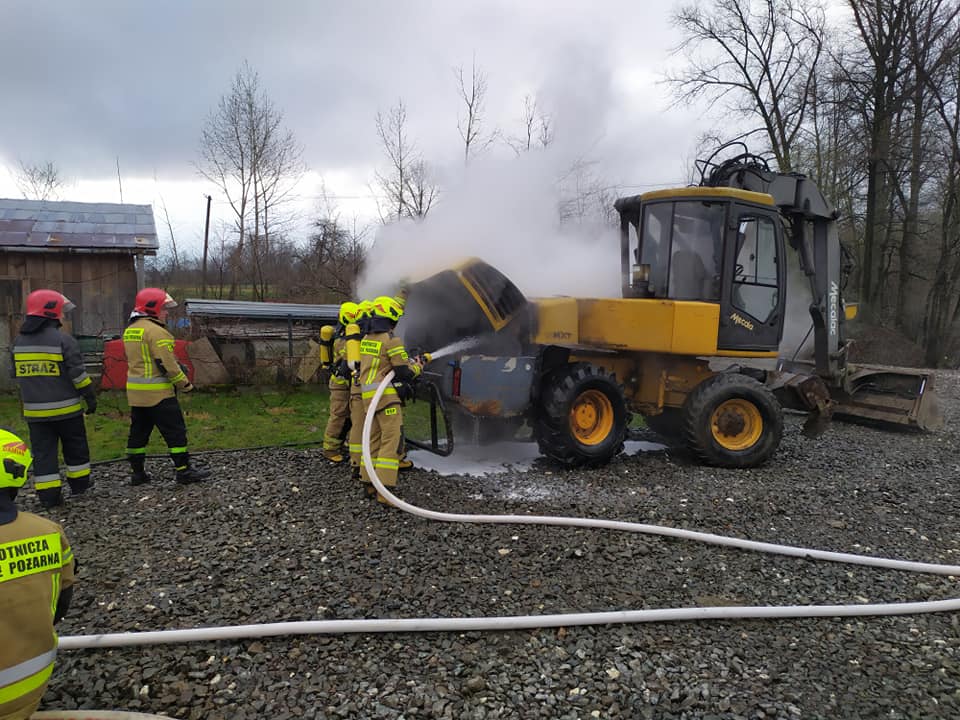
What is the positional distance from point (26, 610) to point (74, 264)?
11769mm

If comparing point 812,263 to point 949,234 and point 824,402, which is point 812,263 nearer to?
point 824,402

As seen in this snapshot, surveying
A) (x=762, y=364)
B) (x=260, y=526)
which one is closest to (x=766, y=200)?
(x=762, y=364)

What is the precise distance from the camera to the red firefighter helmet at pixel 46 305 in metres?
5.34

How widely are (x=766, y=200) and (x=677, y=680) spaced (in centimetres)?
548

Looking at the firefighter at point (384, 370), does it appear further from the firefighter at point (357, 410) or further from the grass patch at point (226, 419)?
the grass patch at point (226, 419)

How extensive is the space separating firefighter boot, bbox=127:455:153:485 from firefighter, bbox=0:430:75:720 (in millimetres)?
3841

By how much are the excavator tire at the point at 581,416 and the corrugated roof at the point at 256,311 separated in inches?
255

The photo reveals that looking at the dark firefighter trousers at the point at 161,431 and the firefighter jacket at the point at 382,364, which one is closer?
the firefighter jacket at the point at 382,364

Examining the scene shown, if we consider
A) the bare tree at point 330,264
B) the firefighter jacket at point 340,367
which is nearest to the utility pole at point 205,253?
the bare tree at point 330,264

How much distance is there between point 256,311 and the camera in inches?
484

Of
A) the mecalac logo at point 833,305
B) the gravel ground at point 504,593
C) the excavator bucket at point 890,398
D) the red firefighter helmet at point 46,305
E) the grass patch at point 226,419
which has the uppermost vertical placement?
the mecalac logo at point 833,305

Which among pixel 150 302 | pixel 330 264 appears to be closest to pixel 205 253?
pixel 330 264

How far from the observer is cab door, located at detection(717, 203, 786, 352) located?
6746 millimetres

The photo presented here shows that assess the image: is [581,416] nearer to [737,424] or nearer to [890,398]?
[737,424]
